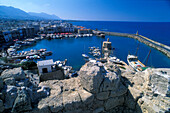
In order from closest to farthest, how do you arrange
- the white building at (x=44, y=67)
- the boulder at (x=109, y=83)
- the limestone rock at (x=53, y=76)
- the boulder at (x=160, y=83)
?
the boulder at (x=160, y=83)
the boulder at (x=109, y=83)
the limestone rock at (x=53, y=76)
the white building at (x=44, y=67)

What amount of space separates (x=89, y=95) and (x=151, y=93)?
3343 millimetres

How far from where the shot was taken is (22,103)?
3.80 metres

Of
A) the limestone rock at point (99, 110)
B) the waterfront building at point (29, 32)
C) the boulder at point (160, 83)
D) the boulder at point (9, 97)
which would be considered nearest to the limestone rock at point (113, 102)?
the limestone rock at point (99, 110)

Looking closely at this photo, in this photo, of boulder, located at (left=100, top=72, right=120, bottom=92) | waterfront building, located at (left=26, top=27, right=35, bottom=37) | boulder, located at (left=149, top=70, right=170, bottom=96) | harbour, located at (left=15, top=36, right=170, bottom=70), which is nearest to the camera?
boulder, located at (left=149, top=70, right=170, bottom=96)

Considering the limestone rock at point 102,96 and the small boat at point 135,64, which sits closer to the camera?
the limestone rock at point 102,96

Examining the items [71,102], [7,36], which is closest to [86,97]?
[71,102]

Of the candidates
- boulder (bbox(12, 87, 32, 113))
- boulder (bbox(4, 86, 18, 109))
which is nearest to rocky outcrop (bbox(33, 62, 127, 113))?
boulder (bbox(12, 87, 32, 113))

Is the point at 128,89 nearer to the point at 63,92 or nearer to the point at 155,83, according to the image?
the point at 155,83

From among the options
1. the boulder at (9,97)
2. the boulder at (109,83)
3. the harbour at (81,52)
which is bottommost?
the harbour at (81,52)

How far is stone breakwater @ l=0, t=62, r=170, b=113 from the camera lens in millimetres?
3992

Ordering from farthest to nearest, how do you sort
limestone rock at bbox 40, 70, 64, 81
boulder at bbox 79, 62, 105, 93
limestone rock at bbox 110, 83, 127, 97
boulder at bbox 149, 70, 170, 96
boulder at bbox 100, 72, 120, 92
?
limestone rock at bbox 40, 70, 64, 81, limestone rock at bbox 110, 83, 127, 97, boulder at bbox 100, 72, 120, 92, boulder at bbox 79, 62, 105, 93, boulder at bbox 149, 70, 170, 96

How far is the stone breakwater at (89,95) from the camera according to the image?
3.99 meters

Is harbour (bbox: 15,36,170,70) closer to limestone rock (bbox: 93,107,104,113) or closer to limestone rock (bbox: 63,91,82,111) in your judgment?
limestone rock (bbox: 93,107,104,113)

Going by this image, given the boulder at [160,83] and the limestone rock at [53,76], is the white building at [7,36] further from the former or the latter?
the boulder at [160,83]
